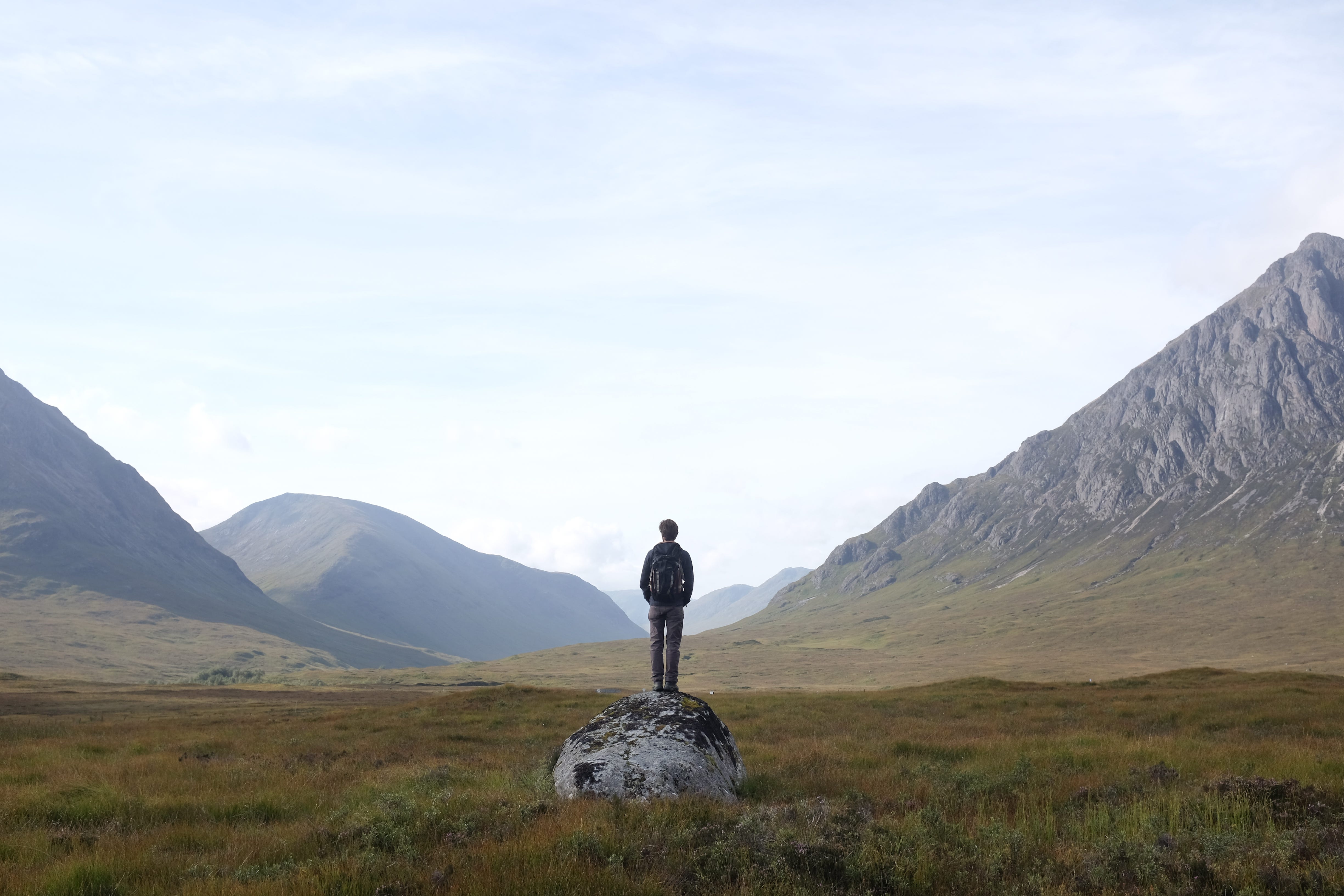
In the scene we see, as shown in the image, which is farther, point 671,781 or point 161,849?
point 671,781

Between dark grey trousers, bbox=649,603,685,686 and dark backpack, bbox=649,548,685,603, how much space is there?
0.25 m

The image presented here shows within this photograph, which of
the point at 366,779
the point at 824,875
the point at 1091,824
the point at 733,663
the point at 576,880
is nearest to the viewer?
the point at 576,880

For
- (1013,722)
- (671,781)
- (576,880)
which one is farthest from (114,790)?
(1013,722)

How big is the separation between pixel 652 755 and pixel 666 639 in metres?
5.41

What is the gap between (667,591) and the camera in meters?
17.1

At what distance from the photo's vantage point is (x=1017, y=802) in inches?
463

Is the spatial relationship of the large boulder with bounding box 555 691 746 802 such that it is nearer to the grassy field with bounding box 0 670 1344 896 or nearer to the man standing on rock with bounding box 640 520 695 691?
the grassy field with bounding box 0 670 1344 896

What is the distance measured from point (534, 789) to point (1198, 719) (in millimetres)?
20645

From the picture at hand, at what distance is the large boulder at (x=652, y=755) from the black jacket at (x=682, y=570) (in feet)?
9.15

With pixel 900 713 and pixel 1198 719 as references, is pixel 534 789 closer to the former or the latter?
pixel 900 713

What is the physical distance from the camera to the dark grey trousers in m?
16.8

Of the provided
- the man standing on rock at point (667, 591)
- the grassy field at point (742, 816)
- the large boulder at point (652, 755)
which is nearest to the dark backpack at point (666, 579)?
the man standing on rock at point (667, 591)

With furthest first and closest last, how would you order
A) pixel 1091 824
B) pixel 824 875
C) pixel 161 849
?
pixel 1091 824 → pixel 161 849 → pixel 824 875

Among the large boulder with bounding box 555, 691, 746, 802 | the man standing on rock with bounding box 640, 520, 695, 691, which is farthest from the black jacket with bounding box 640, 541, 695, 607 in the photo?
the large boulder with bounding box 555, 691, 746, 802
